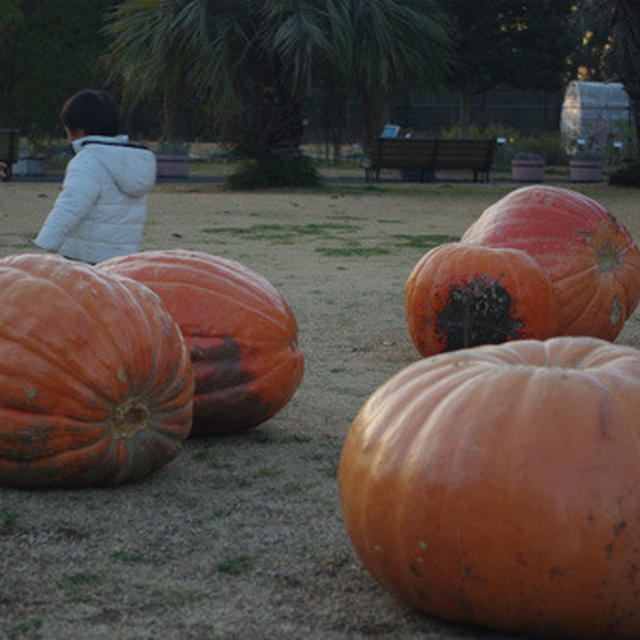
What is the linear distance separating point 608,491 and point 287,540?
107cm

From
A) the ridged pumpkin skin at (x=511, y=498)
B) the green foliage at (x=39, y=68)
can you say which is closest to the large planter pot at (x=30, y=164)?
the green foliage at (x=39, y=68)

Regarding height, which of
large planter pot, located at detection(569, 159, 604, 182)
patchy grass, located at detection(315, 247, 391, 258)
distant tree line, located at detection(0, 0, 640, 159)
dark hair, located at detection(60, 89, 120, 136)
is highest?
distant tree line, located at detection(0, 0, 640, 159)

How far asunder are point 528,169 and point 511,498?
25600 millimetres

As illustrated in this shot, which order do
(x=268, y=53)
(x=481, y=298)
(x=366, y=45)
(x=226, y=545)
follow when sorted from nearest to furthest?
(x=226, y=545) → (x=481, y=298) → (x=366, y=45) → (x=268, y=53)

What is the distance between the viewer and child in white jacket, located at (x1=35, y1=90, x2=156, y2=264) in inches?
237

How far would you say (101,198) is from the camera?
617 centimetres

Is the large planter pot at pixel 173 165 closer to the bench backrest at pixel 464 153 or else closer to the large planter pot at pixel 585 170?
the bench backrest at pixel 464 153

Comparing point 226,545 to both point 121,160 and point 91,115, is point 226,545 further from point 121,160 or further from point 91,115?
point 91,115

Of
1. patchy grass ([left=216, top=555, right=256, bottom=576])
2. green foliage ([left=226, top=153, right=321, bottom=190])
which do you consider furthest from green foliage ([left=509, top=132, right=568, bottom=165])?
patchy grass ([left=216, top=555, right=256, bottom=576])

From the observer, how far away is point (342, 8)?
72.1 ft

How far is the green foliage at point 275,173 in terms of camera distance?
77.4 ft

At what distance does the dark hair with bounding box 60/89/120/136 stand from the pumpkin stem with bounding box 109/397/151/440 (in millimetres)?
3041

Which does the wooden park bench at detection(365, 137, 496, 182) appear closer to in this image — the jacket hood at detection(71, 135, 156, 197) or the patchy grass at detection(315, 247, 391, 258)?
the patchy grass at detection(315, 247, 391, 258)

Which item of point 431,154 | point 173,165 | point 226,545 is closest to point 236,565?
point 226,545
